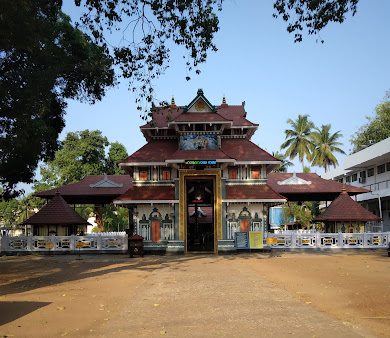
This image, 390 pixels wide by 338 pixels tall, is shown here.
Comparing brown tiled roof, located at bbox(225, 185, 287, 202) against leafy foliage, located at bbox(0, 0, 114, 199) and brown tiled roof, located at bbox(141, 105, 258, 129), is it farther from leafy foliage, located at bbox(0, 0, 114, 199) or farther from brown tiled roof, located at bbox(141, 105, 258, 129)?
leafy foliage, located at bbox(0, 0, 114, 199)

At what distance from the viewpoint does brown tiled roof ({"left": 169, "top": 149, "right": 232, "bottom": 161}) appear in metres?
24.0

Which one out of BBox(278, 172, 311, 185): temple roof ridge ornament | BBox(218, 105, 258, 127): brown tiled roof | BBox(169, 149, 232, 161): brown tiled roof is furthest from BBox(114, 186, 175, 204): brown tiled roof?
BBox(278, 172, 311, 185): temple roof ridge ornament

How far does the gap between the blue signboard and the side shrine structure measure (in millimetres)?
686

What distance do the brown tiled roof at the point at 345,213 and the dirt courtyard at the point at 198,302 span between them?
395 inches

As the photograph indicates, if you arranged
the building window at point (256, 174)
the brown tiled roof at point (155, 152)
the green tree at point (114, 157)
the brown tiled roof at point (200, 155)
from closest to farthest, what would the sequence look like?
the brown tiled roof at point (200, 155) → the brown tiled roof at point (155, 152) → the building window at point (256, 174) → the green tree at point (114, 157)

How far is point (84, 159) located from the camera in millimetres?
53719

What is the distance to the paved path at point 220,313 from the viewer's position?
6.73 meters

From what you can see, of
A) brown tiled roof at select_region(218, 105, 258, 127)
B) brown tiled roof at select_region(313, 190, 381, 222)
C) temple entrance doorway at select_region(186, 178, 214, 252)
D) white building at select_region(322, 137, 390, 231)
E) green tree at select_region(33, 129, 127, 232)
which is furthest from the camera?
green tree at select_region(33, 129, 127, 232)

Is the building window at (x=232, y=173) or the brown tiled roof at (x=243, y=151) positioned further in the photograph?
the building window at (x=232, y=173)

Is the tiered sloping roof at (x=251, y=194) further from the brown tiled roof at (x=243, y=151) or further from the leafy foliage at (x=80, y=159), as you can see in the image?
the leafy foliage at (x=80, y=159)

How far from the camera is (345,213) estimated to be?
26.8 meters

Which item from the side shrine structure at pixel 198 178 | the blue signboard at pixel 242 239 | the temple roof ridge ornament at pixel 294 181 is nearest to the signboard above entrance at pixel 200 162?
the side shrine structure at pixel 198 178

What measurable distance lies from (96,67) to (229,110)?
1372cm

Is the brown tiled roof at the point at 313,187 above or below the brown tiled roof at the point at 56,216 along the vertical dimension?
above
